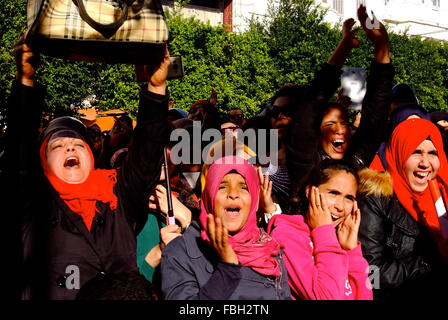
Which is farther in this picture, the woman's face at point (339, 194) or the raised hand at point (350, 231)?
the woman's face at point (339, 194)

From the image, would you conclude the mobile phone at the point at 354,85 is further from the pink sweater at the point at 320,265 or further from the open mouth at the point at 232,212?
the open mouth at the point at 232,212

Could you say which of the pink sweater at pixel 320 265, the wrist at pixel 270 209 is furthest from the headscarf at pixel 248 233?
the wrist at pixel 270 209

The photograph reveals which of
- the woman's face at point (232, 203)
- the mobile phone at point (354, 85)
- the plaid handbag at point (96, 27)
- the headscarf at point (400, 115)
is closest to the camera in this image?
the plaid handbag at point (96, 27)

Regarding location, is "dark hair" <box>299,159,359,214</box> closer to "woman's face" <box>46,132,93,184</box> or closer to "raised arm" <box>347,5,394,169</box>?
"raised arm" <box>347,5,394,169</box>

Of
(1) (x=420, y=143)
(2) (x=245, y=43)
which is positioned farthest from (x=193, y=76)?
(1) (x=420, y=143)

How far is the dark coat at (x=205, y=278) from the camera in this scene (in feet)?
6.42

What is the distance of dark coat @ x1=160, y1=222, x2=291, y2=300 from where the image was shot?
6.42ft

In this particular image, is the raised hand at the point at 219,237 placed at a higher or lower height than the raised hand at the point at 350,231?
lower

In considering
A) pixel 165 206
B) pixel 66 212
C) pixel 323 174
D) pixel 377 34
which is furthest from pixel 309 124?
pixel 66 212

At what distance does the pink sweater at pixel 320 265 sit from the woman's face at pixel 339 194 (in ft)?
0.66

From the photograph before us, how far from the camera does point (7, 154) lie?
2119 mm

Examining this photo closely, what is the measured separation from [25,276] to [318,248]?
142 cm

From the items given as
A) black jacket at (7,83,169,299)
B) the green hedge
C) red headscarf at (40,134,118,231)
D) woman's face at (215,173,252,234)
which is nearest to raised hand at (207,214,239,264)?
woman's face at (215,173,252,234)

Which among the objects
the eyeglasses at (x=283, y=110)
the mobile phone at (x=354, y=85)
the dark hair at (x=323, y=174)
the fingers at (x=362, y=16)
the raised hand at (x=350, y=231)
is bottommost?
the raised hand at (x=350, y=231)
